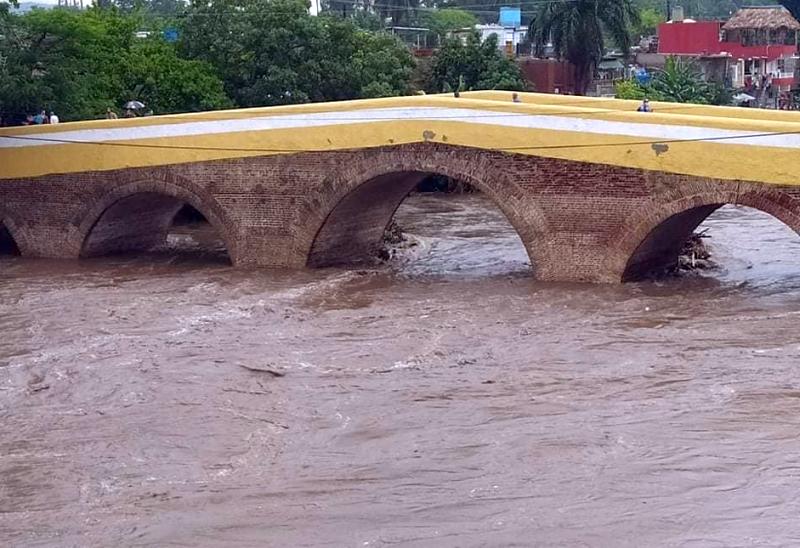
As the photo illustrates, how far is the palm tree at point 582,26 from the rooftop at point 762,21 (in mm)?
8484

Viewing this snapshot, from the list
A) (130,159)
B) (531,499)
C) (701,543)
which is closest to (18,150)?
(130,159)

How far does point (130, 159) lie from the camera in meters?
→ 20.6

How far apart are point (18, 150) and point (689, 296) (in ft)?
36.1

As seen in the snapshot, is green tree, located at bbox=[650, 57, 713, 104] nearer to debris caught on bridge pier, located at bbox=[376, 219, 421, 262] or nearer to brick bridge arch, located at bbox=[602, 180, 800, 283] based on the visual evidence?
debris caught on bridge pier, located at bbox=[376, 219, 421, 262]

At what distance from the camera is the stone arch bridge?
55.4ft

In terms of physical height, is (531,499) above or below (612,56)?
below

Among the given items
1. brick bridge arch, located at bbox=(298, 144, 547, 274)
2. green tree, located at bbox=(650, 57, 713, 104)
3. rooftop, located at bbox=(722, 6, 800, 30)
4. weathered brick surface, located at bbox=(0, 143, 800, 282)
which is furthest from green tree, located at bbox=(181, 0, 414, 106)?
rooftop, located at bbox=(722, 6, 800, 30)

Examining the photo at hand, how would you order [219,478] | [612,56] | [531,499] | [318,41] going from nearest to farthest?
[531,499], [219,478], [318,41], [612,56]

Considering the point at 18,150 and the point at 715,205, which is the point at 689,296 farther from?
the point at 18,150

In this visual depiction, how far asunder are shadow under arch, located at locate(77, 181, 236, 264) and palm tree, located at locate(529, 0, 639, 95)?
15.9 metres

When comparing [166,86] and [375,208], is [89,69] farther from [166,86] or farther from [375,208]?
[375,208]

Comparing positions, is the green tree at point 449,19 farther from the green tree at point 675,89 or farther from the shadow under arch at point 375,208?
the shadow under arch at point 375,208

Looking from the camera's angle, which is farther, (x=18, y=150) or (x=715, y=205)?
(x=18, y=150)

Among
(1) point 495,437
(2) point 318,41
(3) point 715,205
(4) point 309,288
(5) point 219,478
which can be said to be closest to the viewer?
(5) point 219,478
